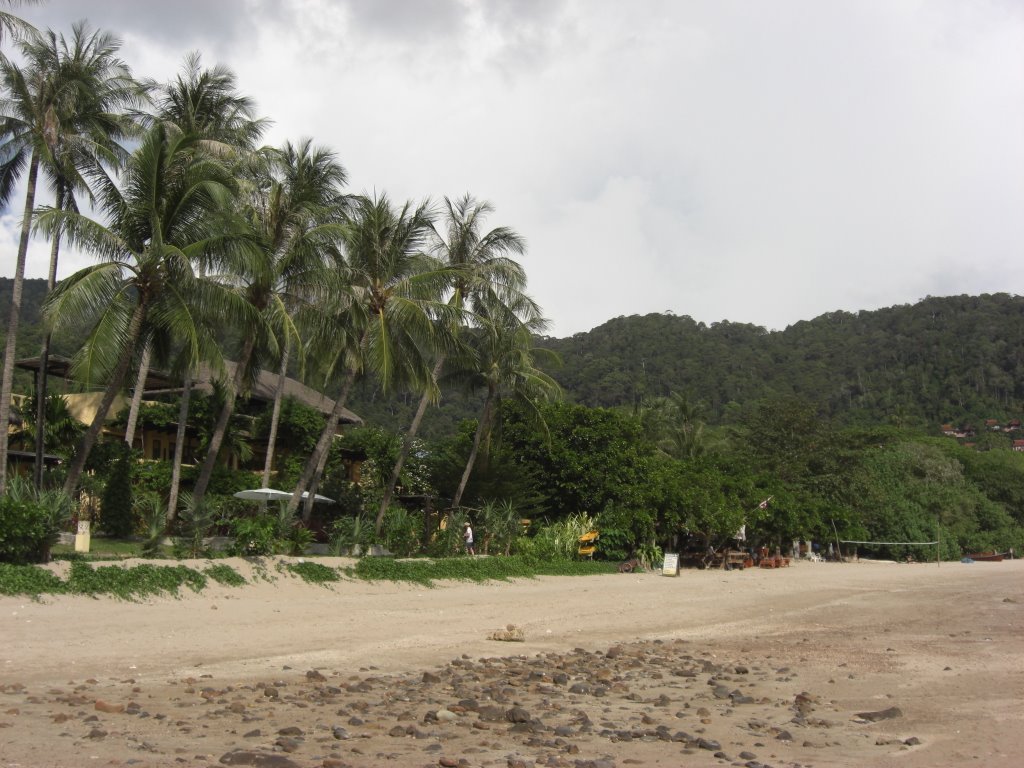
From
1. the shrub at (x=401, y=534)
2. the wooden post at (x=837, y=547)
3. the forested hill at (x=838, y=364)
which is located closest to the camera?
the shrub at (x=401, y=534)

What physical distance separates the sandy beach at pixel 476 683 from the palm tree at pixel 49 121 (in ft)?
27.4

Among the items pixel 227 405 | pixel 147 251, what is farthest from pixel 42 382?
pixel 147 251

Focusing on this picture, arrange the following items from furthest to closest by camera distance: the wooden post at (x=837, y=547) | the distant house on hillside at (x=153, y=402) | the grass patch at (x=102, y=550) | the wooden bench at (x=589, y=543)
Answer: the wooden post at (x=837, y=547)
the wooden bench at (x=589, y=543)
the distant house on hillside at (x=153, y=402)
the grass patch at (x=102, y=550)

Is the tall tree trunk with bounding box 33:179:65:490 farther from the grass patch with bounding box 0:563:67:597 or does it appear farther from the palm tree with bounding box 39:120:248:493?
the grass patch with bounding box 0:563:67:597

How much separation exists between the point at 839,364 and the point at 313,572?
11265 centimetres

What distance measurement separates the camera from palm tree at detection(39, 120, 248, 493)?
50.3 ft

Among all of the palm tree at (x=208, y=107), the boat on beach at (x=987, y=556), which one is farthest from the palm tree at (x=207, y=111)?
the boat on beach at (x=987, y=556)

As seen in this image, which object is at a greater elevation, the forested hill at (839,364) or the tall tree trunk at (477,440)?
the forested hill at (839,364)

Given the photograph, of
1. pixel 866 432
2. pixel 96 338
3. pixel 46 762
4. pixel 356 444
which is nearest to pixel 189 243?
pixel 96 338

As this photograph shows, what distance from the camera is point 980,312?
422 feet

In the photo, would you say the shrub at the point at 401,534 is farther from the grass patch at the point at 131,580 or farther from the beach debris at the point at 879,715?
the beach debris at the point at 879,715

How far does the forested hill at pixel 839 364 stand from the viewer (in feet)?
327

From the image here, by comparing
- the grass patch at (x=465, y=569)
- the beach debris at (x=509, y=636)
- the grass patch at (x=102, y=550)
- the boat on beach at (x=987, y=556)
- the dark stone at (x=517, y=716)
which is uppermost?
the grass patch at (x=102, y=550)

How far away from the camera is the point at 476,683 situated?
10367 millimetres
